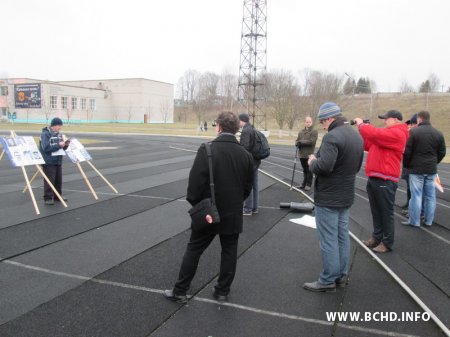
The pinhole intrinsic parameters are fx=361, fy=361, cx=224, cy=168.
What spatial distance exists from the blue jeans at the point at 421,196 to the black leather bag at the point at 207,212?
4491 mm

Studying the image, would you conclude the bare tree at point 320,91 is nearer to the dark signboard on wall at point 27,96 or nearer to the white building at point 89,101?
the white building at point 89,101

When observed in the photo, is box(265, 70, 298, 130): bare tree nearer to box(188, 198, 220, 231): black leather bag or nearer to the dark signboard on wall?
box(188, 198, 220, 231): black leather bag

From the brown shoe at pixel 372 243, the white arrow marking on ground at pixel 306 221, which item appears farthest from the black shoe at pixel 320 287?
the white arrow marking on ground at pixel 306 221

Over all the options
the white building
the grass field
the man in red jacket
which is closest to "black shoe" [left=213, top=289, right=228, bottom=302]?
the man in red jacket

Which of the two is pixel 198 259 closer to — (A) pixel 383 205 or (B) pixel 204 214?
(B) pixel 204 214

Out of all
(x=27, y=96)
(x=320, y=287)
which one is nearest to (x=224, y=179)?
(x=320, y=287)

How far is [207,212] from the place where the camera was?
3480 mm

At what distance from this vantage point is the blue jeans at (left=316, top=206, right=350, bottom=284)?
396 centimetres

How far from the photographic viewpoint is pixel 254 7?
36.8 meters

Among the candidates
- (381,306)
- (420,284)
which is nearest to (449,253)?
(420,284)

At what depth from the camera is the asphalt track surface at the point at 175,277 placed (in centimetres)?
337

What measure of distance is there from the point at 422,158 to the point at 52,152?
7310 millimetres

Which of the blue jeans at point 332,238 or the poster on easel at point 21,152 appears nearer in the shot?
the blue jeans at point 332,238

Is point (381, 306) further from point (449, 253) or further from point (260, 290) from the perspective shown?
point (449, 253)
